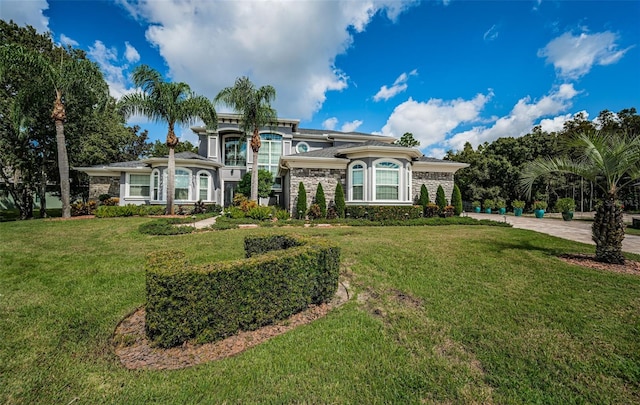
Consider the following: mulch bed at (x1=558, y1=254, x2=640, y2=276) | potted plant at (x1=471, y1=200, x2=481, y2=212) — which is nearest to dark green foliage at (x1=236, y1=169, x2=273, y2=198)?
mulch bed at (x1=558, y1=254, x2=640, y2=276)

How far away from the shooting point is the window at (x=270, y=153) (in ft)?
68.4

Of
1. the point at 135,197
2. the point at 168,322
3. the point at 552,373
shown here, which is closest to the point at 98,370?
the point at 168,322

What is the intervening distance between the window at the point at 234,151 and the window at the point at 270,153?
1470 mm

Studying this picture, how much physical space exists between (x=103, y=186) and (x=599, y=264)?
27.6 m

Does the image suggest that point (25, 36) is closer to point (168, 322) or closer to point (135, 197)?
point (135, 197)

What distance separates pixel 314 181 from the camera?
51.3ft

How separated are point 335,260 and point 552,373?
2.91 metres

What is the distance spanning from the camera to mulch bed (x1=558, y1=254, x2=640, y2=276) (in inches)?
211

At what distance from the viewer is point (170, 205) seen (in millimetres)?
14969

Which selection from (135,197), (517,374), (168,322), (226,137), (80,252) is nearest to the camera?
(517,374)

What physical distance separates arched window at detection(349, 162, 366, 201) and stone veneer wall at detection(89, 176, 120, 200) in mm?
18528

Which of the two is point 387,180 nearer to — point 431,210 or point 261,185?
point 431,210

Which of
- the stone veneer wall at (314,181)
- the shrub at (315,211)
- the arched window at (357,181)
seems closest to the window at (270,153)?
the stone veneer wall at (314,181)

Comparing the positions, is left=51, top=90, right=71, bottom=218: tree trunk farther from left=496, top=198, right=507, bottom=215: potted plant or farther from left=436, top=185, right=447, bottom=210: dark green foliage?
left=496, top=198, right=507, bottom=215: potted plant
